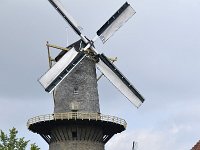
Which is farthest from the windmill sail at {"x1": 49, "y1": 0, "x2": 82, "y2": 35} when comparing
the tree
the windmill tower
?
the tree

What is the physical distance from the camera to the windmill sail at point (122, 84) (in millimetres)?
43000

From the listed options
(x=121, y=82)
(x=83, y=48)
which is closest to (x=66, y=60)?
(x=83, y=48)

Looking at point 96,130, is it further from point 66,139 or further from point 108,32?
point 108,32

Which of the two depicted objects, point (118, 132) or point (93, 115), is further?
point (118, 132)

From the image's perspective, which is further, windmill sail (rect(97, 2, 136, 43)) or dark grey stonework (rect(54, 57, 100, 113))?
windmill sail (rect(97, 2, 136, 43))

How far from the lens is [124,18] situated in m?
45.2

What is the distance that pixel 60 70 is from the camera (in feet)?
136

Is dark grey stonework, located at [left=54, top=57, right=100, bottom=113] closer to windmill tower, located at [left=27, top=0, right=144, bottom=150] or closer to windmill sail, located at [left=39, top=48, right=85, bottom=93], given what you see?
windmill tower, located at [left=27, top=0, right=144, bottom=150]

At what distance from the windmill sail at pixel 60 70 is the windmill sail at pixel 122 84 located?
7.25 ft

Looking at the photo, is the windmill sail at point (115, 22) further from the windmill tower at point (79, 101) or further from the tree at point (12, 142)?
the tree at point (12, 142)

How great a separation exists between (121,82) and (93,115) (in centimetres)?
363

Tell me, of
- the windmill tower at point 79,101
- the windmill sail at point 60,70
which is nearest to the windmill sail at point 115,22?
the windmill tower at point 79,101

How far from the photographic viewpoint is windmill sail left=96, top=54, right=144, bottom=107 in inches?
1693

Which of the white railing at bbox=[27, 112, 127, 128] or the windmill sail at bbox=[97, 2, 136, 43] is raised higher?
the windmill sail at bbox=[97, 2, 136, 43]
